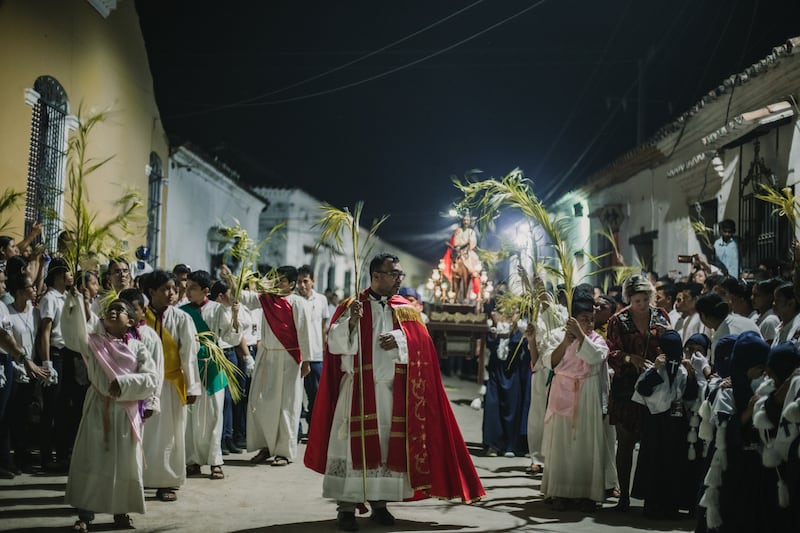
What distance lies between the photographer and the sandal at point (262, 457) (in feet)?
31.3

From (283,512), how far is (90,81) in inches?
395

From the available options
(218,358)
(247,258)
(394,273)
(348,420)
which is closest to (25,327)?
(218,358)

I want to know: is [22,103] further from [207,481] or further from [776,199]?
[776,199]

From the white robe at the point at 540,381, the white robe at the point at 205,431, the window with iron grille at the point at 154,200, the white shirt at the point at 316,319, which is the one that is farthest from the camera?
the window with iron grille at the point at 154,200

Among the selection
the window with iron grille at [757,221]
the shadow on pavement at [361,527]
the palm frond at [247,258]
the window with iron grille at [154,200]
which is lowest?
the shadow on pavement at [361,527]

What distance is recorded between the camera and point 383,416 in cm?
677

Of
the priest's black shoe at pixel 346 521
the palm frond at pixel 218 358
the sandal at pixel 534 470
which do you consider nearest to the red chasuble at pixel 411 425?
the priest's black shoe at pixel 346 521

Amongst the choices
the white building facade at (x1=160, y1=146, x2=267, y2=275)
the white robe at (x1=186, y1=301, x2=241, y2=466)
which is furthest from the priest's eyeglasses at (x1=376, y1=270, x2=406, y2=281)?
the white building facade at (x1=160, y1=146, x2=267, y2=275)

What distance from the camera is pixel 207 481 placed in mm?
8328

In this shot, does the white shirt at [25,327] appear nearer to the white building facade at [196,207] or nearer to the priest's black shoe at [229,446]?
the priest's black shoe at [229,446]

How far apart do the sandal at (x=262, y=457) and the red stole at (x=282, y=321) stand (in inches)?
40.8

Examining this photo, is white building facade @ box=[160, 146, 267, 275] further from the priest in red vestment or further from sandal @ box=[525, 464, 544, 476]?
the priest in red vestment

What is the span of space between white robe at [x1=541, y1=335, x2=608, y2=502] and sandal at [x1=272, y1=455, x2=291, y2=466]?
3.15m

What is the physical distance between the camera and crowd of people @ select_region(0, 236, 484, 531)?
20.5 ft
